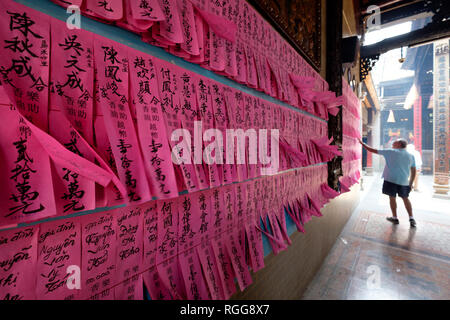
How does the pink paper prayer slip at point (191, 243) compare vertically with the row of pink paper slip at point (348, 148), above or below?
below

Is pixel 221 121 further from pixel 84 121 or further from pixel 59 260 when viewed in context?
pixel 59 260

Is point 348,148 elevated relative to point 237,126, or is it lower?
lower

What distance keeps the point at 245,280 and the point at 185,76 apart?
2.41 feet

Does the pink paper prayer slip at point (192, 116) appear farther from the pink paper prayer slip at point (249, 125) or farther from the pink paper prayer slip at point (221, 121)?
the pink paper prayer slip at point (249, 125)

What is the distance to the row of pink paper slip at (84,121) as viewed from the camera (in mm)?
272

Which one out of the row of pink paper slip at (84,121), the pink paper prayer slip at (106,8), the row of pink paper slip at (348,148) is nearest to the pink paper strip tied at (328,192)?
the row of pink paper slip at (348,148)

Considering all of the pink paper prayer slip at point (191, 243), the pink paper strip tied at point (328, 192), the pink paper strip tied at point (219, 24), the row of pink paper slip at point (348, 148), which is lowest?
the pink paper strip tied at point (328, 192)

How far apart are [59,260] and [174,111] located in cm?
39

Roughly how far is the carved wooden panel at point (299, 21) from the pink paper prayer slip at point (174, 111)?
656 millimetres

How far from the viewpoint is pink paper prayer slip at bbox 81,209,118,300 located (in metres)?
0.37

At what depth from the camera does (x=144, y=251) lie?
449mm

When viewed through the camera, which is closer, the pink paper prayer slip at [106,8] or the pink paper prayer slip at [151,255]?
the pink paper prayer slip at [106,8]

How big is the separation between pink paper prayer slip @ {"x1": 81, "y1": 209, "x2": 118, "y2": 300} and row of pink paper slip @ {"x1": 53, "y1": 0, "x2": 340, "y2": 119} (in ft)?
1.35

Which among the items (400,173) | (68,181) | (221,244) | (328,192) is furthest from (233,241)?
(400,173)
